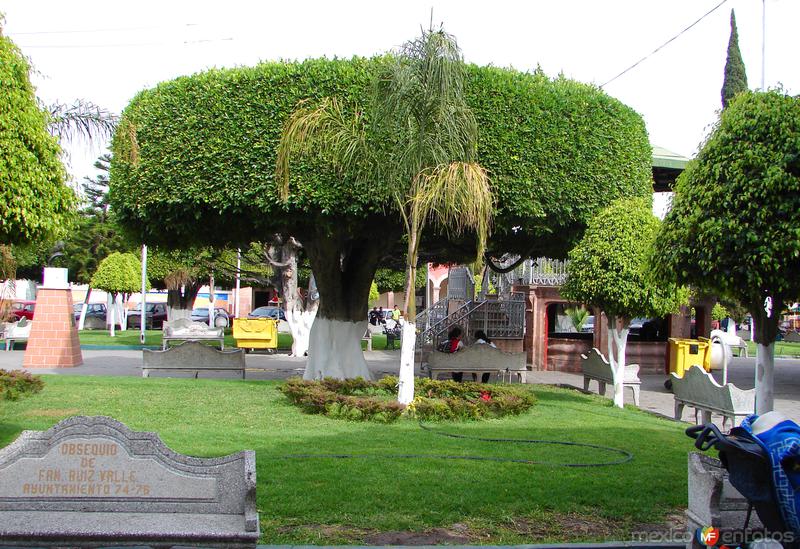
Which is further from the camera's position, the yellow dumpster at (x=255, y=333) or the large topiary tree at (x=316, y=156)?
the yellow dumpster at (x=255, y=333)

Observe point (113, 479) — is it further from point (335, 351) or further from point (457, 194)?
point (335, 351)

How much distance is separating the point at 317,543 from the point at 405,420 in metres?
5.59

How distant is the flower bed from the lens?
1108 centimetres

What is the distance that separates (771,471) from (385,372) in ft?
53.5

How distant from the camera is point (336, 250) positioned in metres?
15.6

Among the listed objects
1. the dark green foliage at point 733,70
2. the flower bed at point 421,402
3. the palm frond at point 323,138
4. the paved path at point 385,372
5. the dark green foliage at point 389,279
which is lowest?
the paved path at point 385,372

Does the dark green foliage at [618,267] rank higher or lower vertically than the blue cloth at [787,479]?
higher

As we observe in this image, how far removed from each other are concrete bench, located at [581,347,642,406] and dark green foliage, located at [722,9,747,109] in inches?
764

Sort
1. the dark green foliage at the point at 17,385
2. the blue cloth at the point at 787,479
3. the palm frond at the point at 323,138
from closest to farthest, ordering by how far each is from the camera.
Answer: the blue cloth at the point at 787,479 < the palm frond at the point at 323,138 < the dark green foliage at the point at 17,385

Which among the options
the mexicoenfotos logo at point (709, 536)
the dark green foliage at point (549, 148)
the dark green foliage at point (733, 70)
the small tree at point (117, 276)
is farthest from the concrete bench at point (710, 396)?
the small tree at point (117, 276)

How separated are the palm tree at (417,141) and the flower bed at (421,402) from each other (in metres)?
0.59

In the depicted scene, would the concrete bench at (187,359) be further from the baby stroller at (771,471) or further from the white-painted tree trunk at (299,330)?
the baby stroller at (771,471)

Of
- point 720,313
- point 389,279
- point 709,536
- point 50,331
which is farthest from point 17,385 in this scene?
point 389,279

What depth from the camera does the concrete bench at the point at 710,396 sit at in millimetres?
10672
